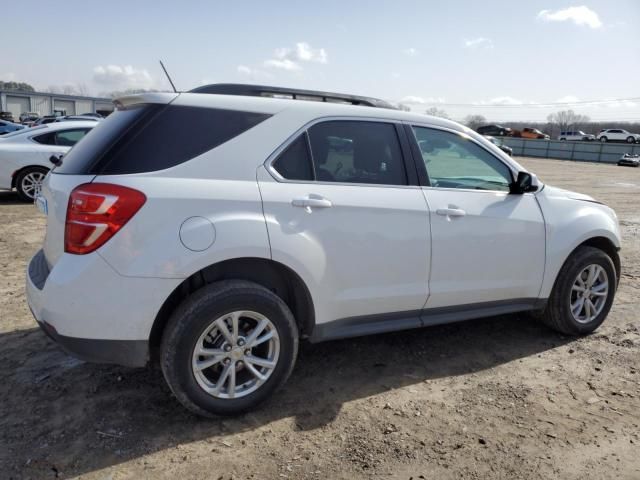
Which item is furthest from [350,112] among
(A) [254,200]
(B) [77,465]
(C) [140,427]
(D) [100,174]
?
(B) [77,465]

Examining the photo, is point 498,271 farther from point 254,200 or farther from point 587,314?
point 254,200

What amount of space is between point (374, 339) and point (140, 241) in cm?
232

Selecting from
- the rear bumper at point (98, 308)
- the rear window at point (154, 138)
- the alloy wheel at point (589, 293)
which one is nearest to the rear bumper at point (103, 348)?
the rear bumper at point (98, 308)

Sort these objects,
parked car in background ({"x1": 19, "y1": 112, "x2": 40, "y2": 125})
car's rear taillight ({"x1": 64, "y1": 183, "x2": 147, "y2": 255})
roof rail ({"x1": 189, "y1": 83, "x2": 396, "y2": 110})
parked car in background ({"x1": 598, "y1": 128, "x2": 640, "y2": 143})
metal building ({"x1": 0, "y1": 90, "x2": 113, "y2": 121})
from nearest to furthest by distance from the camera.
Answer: car's rear taillight ({"x1": 64, "y1": 183, "x2": 147, "y2": 255}) → roof rail ({"x1": 189, "y1": 83, "x2": 396, "y2": 110}) → parked car in background ({"x1": 19, "y1": 112, "x2": 40, "y2": 125}) → parked car in background ({"x1": 598, "y1": 128, "x2": 640, "y2": 143}) → metal building ({"x1": 0, "y1": 90, "x2": 113, "y2": 121})

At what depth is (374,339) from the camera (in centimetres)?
431

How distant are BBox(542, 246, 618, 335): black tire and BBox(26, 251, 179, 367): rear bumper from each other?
3.21m

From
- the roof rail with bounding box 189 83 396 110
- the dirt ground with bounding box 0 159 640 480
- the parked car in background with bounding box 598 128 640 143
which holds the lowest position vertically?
the parked car in background with bounding box 598 128 640 143

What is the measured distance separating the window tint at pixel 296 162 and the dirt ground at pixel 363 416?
1443 millimetres

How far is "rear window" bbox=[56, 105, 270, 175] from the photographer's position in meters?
2.78

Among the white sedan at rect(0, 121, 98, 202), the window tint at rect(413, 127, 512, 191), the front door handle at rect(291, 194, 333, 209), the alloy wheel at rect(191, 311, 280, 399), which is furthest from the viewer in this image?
the white sedan at rect(0, 121, 98, 202)

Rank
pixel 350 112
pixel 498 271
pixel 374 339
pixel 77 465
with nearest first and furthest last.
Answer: pixel 77 465
pixel 350 112
pixel 498 271
pixel 374 339

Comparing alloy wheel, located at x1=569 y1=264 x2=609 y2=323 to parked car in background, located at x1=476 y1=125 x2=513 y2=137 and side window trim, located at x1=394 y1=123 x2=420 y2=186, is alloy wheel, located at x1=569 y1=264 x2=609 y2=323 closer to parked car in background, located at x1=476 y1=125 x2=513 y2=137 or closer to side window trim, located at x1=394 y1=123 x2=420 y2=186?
side window trim, located at x1=394 y1=123 x2=420 y2=186

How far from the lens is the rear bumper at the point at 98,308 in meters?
2.63

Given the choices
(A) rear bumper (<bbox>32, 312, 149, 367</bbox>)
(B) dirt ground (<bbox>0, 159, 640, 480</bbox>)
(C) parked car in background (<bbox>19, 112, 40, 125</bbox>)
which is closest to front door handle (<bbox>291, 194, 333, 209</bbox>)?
(A) rear bumper (<bbox>32, 312, 149, 367</bbox>)
